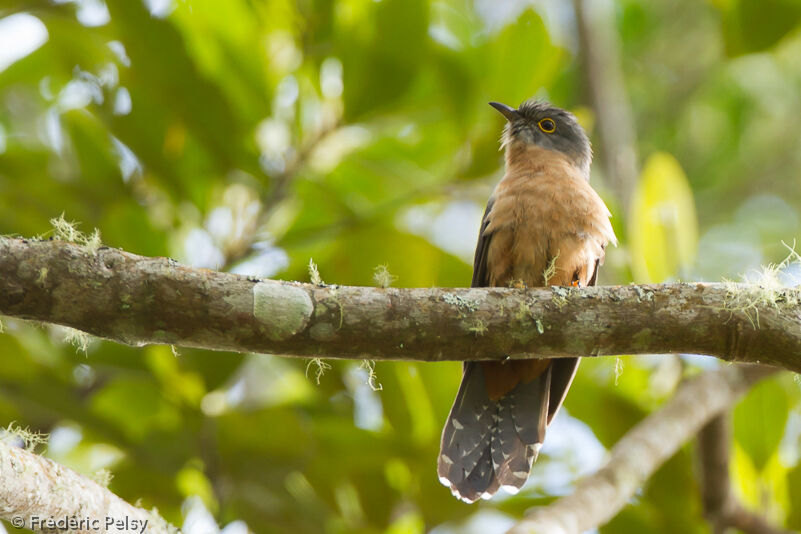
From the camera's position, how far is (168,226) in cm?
451

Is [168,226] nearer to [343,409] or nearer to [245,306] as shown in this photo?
[343,409]

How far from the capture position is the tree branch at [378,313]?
2.22 meters

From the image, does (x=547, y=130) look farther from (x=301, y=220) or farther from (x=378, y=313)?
(x=378, y=313)

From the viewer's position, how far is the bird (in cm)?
364

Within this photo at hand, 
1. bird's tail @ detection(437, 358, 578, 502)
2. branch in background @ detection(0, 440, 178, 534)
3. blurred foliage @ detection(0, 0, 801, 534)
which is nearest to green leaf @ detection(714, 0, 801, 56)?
blurred foliage @ detection(0, 0, 801, 534)

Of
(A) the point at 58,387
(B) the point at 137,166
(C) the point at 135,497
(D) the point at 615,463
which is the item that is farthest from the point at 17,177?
(D) the point at 615,463

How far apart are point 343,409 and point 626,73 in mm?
4491

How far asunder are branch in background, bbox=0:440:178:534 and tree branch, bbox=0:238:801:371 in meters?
0.38

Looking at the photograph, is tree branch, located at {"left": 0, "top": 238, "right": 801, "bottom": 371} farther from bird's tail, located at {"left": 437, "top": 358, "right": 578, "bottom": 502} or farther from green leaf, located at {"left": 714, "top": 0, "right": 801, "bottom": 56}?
green leaf, located at {"left": 714, "top": 0, "right": 801, "bottom": 56}

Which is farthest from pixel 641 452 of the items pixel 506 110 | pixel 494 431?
pixel 506 110

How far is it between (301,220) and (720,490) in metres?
2.59

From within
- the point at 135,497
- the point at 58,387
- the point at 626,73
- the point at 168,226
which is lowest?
the point at 135,497

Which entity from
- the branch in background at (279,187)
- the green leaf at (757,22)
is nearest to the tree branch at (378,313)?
the branch in background at (279,187)

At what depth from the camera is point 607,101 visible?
235 inches
